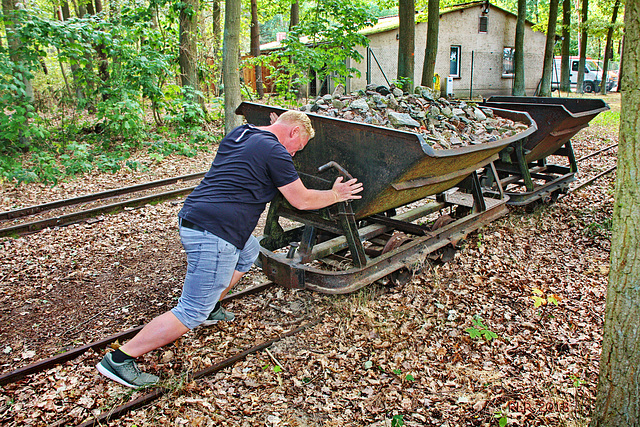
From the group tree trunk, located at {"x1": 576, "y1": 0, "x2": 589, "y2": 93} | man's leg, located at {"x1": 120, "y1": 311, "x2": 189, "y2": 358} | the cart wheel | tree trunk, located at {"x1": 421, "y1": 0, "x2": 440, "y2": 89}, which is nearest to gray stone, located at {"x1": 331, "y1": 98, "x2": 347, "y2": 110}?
the cart wheel

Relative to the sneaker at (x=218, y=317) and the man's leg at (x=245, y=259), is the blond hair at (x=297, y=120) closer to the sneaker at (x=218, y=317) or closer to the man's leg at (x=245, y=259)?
the man's leg at (x=245, y=259)

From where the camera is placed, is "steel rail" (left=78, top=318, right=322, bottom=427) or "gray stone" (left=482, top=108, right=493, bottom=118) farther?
"gray stone" (left=482, top=108, right=493, bottom=118)

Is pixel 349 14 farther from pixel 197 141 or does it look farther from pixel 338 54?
pixel 197 141

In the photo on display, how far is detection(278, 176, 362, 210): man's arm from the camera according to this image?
3400 mm

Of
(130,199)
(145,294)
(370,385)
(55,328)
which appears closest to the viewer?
(370,385)

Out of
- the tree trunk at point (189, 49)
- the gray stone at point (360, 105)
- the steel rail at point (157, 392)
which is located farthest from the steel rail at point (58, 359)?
the tree trunk at point (189, 49)

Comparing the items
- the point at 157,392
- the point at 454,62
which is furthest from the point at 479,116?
the point at 454,62

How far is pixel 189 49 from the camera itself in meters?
12.8

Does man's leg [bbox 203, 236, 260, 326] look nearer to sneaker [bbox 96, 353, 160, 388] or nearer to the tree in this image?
sneaker [bbox 96, 353, 160, 388]

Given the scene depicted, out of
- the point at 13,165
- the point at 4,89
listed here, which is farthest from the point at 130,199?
the point at 4,89

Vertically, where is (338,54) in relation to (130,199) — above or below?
above

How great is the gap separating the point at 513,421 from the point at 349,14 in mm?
10086

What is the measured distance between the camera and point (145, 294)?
489cm

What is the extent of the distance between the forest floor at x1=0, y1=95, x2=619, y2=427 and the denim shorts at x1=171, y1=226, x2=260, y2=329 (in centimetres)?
59
